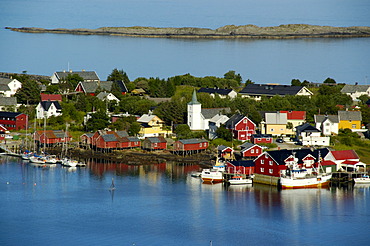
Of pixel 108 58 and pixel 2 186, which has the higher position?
pixel 108 58

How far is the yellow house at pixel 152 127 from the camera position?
38.1m

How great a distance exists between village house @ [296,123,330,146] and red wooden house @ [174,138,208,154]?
197 inches

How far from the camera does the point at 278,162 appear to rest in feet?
95.4

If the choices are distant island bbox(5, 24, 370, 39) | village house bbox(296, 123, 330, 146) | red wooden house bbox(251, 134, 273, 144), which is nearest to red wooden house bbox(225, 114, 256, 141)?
red wooden house bbox(251, 134, 273, 144)

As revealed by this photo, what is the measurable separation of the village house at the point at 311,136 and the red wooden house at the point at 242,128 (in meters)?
2.38

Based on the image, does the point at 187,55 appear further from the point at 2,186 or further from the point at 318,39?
the point at 2,186

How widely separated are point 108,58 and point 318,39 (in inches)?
1582

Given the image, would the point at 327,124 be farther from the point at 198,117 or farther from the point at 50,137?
the point at 50,137

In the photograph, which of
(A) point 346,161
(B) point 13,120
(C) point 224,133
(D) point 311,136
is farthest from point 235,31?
(A) point 346,161

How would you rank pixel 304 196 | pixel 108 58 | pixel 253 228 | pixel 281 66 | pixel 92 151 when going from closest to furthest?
pixel 253 228 < pixel 304 196 < pixel 92 151 < pixel 281 66 < pixel 108 58

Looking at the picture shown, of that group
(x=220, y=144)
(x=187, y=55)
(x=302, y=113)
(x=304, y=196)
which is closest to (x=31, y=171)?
(x=220, y=144)

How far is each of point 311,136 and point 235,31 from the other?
86.6 metres

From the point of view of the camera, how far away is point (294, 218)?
2506 centimetres

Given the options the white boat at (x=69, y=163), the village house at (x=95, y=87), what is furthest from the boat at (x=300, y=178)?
the village house at (x=95, y=87)
